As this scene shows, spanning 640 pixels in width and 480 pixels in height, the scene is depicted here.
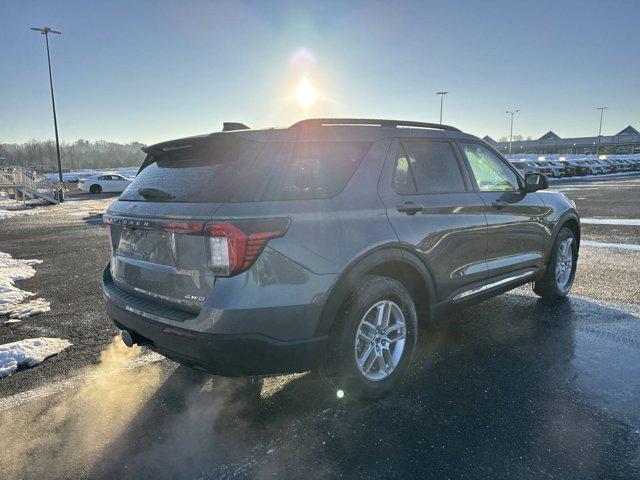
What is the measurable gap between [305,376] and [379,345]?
72 cm

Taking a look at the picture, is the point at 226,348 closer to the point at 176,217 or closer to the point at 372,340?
the point at 176,217

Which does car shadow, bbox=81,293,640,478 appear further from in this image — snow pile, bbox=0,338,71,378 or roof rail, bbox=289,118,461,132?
roof rail, bbox=289,118,461,132

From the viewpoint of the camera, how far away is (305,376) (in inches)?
134

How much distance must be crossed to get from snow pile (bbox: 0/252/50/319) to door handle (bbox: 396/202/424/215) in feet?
14.3

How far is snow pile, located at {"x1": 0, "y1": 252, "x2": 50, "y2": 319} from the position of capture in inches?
198

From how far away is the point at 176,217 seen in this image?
246cm

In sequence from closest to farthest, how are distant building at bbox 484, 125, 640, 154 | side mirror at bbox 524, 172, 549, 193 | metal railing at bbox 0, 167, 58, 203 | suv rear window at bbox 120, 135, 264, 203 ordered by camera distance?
suv rear window at bbox 120, 135, 264, 203 < side mirror at bbox 524, 172, 549, 193 < metal railing at bbox 0, 167, 58, 203 < distant building at bbox 484, 125, 640, 154

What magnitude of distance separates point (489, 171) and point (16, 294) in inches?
235

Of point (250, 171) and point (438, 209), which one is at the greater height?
point (250, 171)

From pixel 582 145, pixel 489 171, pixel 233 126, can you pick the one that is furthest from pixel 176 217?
pixel 582 145

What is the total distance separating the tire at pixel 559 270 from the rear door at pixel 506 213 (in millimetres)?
366

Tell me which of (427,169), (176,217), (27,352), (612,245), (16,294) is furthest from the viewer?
(612,245)

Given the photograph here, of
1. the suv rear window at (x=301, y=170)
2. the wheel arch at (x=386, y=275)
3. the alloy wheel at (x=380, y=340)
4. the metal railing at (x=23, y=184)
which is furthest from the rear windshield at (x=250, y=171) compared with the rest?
the metal railing at (x=23, y=184)

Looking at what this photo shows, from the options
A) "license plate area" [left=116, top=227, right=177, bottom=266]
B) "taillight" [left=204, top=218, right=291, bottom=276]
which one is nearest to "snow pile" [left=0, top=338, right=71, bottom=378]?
"license plate area" [left=116, top=227, right=177, bottom=266]
